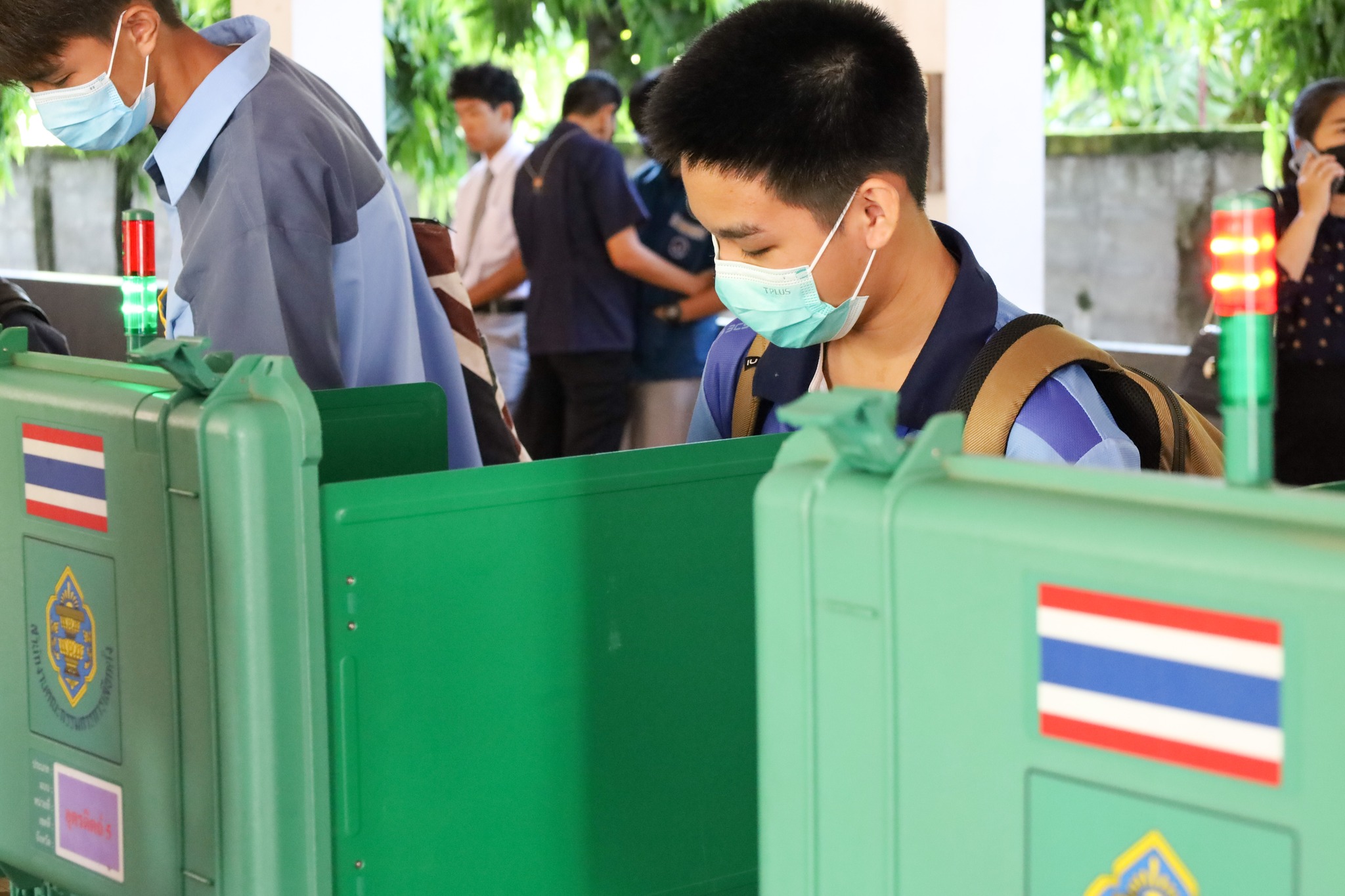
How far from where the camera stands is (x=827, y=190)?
144 centimetres

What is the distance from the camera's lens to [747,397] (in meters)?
1.67

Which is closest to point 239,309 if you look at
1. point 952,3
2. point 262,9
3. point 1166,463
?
point 1166,463

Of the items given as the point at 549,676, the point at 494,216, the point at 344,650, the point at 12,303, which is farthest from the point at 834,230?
the point at 494,216

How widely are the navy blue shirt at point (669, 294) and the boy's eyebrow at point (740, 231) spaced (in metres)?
3.05

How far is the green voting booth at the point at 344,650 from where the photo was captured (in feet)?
3.45

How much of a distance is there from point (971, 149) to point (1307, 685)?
3.48m

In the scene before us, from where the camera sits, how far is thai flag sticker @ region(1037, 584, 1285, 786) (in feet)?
2.23

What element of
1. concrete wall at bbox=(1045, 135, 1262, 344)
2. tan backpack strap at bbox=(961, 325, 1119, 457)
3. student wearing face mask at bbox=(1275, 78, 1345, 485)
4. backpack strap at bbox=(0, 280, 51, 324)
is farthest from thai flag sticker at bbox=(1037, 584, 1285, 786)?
concrete wall at bbox=(1045, 135, 1262, 344)

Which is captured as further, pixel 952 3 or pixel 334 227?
pixel 952 3

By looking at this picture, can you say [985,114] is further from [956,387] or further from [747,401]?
[956,387]

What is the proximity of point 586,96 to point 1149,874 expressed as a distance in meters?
4.28

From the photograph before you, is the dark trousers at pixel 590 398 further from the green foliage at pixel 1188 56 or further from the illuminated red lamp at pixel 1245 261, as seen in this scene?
the illuminated red lamp at pixel 1245 261

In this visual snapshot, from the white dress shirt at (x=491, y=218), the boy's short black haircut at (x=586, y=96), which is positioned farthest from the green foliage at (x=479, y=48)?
the boy's short black haircut at (x=586, y=96)

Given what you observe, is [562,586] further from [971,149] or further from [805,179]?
[971,149]
